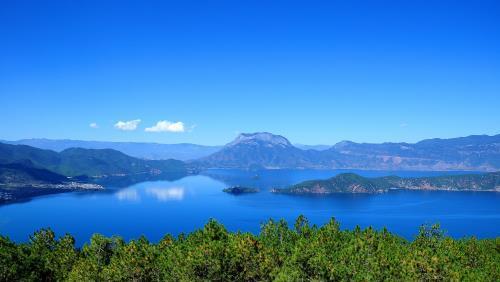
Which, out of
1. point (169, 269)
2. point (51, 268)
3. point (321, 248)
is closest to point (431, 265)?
point (321, 248)

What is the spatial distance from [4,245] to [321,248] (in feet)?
157

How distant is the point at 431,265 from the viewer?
49.8 m

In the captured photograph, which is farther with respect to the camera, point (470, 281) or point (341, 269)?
point (341, 269)

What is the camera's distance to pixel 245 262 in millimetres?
56656

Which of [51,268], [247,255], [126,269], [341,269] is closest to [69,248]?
[51,268]

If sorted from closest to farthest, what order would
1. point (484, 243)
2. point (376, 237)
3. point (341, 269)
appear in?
1. point (341, 269)
2. point (376, 237)
3. point (484, 243)

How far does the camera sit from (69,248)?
237 feet

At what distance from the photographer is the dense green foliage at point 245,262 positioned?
5062 centimetres

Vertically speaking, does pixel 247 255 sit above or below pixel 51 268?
above

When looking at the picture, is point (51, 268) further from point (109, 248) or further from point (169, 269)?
point (169, 269)

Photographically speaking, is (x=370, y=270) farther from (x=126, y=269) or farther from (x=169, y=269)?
(x=126, y=269)

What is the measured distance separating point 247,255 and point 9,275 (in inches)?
1294

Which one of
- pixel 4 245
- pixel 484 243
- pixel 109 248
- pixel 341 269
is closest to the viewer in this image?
pixel 341 269

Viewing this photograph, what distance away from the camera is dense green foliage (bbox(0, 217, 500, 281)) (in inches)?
1993
